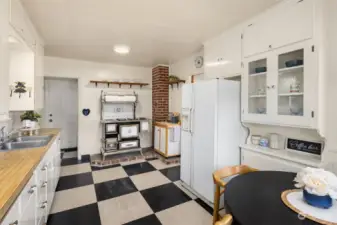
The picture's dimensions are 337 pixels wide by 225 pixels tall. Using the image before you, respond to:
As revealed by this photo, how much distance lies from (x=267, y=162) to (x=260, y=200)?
113 cm

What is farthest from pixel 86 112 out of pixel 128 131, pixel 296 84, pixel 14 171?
pixel 296 84

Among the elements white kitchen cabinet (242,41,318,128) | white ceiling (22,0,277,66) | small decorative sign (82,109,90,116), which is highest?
white ceiling (22,0,277,66)

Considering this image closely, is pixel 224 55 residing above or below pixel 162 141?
above

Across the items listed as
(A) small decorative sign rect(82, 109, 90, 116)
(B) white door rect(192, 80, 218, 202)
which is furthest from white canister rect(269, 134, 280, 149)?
(A) small decorative sign rect(82, 109, 90, 116)

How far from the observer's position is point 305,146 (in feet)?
6.10

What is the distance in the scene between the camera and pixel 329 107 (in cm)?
161

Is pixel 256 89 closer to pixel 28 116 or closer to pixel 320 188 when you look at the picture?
pixel 320 188

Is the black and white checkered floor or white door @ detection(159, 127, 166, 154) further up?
white door @ detection(159, 127, 166, 154)

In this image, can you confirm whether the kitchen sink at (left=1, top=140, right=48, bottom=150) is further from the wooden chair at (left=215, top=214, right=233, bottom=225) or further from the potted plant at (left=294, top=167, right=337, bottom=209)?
the potted plant at (left=294, top=167, right=337, bottom=209)

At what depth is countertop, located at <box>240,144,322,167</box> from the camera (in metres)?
1.69

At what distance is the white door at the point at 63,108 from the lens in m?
4.41

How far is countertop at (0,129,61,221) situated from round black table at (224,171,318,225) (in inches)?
44.1

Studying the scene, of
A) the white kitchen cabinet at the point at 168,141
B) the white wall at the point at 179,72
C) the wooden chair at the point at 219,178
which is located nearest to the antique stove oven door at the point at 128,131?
the white kitchen cabinet at the point at 168,141

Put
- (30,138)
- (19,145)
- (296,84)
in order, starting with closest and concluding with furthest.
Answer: (296,84), (19,145), (30,138)
